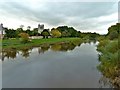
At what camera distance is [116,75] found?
490 inches

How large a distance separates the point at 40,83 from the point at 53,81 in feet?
3.06

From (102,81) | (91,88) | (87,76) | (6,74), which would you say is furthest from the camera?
(6,74)

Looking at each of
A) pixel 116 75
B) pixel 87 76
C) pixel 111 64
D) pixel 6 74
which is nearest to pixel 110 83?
pixel 116 75

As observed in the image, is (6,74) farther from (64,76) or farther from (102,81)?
(102,81)

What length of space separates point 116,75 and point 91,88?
6.06 ft

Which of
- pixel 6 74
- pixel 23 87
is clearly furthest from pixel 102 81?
pixel 6 74

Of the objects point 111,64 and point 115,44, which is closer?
point 111,64

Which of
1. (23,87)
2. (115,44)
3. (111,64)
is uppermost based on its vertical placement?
(115,44)

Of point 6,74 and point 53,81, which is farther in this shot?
point 6,74

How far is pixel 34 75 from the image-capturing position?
15.7 metres

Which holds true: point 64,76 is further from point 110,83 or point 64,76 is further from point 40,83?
Answer: point 110,83

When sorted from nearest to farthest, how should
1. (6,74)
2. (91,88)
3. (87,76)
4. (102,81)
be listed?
(91,88)
(102,81)
(87,76)
(6,74)

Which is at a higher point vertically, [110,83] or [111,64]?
[111,64]

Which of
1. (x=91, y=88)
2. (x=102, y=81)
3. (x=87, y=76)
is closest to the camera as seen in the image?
(x=91, y=88)
